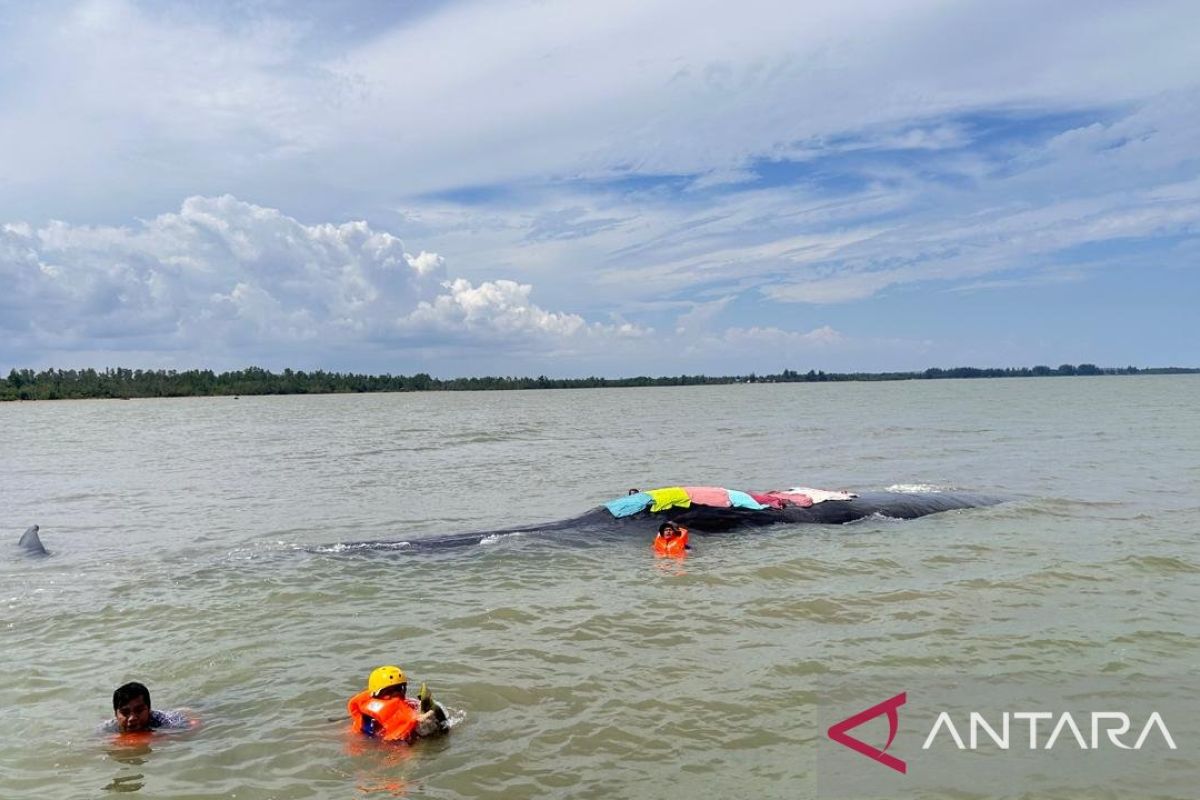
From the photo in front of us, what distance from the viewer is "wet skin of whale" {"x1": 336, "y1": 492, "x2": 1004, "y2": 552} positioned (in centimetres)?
1611

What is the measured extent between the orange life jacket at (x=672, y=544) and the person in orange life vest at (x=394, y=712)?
7.51 metres

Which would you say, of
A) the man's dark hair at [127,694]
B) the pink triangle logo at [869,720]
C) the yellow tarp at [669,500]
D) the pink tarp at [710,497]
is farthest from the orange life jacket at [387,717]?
the pink tarp at [710,497]

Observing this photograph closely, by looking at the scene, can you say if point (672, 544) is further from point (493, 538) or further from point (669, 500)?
point (493, 538)

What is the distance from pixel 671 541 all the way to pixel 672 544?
0.07m

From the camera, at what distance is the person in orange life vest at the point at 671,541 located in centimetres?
1476

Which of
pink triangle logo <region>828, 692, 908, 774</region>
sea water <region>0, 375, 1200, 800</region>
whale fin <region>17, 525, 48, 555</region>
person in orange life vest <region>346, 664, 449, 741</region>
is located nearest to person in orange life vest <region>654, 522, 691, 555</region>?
sea water <region>0, 375, 1200, 800</region>

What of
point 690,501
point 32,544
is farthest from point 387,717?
point 32,544

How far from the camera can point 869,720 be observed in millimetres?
7883

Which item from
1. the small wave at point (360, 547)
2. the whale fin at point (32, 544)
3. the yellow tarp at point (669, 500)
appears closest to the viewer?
the small wave at point (360, 547)

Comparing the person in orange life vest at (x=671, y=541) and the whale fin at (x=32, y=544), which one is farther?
the whale fin at (x=32, y=544)

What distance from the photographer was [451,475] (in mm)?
29828

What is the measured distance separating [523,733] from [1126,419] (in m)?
57.0

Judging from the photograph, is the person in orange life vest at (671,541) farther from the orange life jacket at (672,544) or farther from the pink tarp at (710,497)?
the pink tarp at (710,497)

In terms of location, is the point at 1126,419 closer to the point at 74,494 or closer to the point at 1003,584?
the point at 1003,584
